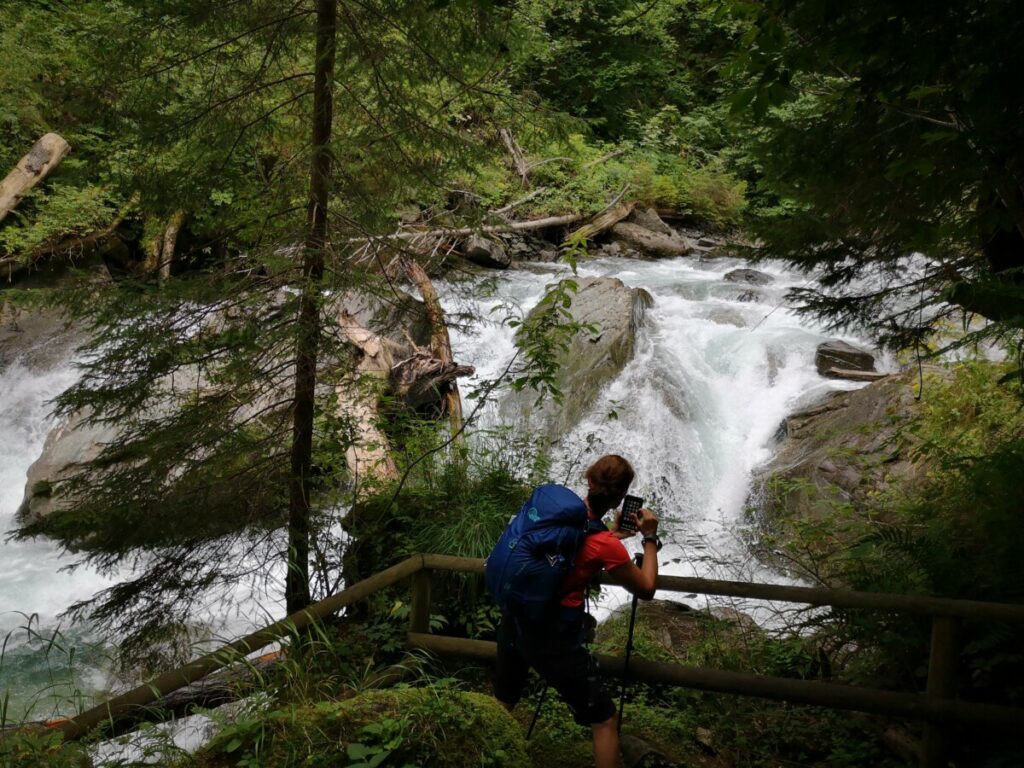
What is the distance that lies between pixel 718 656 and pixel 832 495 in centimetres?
401

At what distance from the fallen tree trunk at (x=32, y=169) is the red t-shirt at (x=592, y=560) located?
1352cm

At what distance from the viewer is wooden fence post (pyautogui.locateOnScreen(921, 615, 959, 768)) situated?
11.3 feet

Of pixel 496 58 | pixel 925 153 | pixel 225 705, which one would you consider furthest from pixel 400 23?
pixel 225 705

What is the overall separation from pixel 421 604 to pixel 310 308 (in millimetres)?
1918

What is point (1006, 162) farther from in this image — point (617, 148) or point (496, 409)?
point (617, 148)

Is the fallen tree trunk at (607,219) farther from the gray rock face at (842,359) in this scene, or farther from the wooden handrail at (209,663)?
the wooden handrail at (209,663)

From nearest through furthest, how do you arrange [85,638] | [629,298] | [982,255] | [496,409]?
1. [982,255]
2. [85,638]
3. [496,409]
4. [629,298]

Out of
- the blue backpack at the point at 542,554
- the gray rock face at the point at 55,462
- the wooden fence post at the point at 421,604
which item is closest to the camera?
the blue backpack at the point at 542,554

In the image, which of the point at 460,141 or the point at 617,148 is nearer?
the point at 460,141

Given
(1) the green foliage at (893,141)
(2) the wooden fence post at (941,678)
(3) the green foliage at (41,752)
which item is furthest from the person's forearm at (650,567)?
(3) the green foliage at (41,752)

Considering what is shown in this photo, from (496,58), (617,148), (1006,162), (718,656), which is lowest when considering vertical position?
(718,656)

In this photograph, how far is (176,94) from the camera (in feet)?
15.7

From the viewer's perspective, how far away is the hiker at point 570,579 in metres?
2.99

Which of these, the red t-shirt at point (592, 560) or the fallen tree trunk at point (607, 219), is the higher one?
the fallen tree trunk at point (607, 219)
